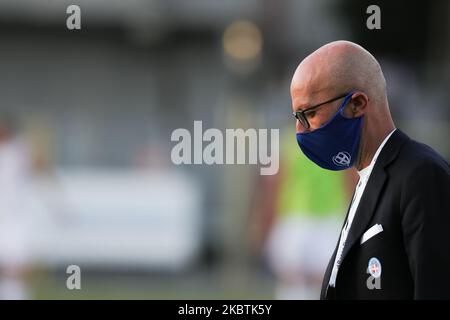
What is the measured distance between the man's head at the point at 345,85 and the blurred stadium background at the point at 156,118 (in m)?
8.32

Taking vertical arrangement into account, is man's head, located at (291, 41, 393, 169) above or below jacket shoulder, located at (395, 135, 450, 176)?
above

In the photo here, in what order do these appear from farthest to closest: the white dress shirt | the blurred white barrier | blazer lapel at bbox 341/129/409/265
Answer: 1. the blurred white barrier
2. the white dress shirt
3. blazer lapel at bbox 341/129/409/265

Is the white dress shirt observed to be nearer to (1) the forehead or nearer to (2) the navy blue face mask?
(2) the navy blue face mask

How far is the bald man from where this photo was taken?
2.79 metres

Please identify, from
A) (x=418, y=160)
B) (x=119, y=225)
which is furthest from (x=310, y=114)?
(x=119, y=225)

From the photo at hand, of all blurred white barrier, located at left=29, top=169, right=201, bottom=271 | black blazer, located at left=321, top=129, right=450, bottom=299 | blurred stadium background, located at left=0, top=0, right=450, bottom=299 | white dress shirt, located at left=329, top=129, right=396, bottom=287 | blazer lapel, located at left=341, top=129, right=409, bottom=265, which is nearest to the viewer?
black blazer, located at left=321, top=129, right=450, bottom=299

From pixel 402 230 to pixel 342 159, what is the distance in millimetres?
443

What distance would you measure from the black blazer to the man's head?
95 millimetres

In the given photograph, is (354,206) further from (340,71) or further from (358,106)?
(340,71)

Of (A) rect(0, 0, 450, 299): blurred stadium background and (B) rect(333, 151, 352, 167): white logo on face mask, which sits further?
(A) rect(0, 0, 450, 299): blurred stadium background

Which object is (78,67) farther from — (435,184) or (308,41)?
(435,184)

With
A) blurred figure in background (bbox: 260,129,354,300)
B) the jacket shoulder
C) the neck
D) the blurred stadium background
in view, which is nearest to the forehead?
the neck
